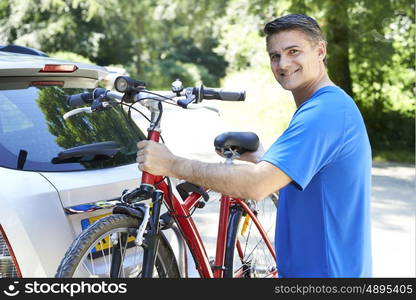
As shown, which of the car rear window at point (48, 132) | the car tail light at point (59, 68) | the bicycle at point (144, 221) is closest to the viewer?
the bicycle at point (144, 221)

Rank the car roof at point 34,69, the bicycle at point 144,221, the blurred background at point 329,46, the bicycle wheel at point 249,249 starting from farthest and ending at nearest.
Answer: the blurred background at point 329,46, the bicycle wheel at point 249,249, the car roof at point 34,69, the bicycle at point 144,221

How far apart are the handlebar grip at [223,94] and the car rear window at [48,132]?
1.69 ft

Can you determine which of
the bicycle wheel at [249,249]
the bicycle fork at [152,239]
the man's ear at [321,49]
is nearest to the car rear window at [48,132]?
the bicycle fork at [152,239]

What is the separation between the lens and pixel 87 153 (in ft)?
10.4

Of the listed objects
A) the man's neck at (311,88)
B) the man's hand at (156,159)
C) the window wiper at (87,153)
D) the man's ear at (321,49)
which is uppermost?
the man's ear at (321,49)

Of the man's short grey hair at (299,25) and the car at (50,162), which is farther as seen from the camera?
the car at (50,162)

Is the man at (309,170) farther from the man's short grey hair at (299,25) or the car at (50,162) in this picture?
the car at (50,162)

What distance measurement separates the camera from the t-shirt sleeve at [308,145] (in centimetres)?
218

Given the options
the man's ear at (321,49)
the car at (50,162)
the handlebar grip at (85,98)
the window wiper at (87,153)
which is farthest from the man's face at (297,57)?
the window wiper at (87,153)

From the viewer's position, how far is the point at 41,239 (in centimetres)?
274

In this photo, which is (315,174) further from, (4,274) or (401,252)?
(401,252)

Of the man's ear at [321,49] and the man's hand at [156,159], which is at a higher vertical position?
the man's ear at [321,49]

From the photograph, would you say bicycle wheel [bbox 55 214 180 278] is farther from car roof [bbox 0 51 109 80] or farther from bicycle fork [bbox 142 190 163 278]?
car roof [bbox 0 51 109 80]

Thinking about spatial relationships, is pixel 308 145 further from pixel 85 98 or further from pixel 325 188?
pixel 85 98
